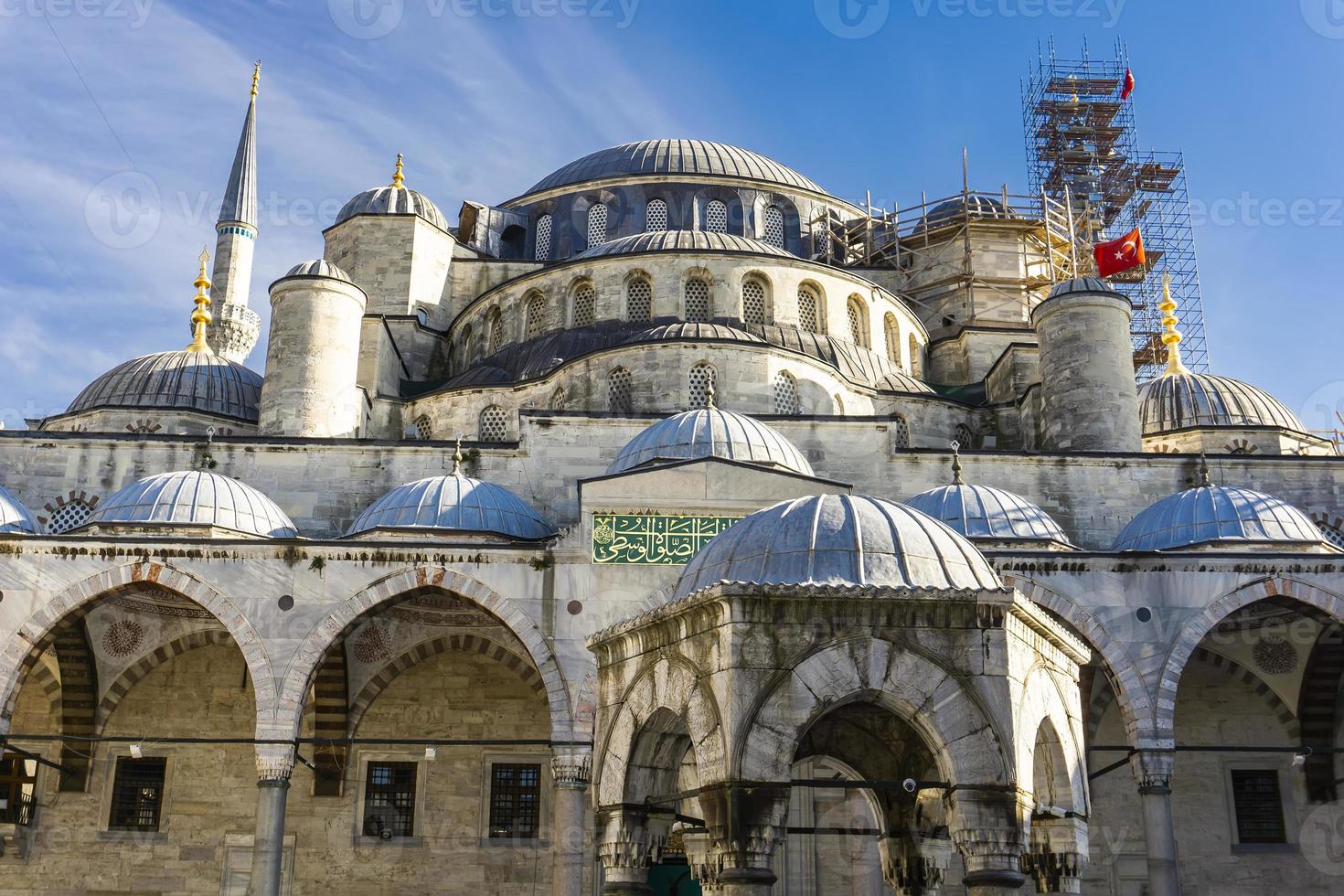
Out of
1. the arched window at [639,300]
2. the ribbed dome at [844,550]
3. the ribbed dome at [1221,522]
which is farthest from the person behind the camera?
the arched window at [639,300]

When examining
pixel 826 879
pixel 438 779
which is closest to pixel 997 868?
pixel 826 879

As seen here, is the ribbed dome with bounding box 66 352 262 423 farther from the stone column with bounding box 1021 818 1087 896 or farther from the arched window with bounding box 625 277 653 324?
the stone column with bounding box 1021 818 1087 896

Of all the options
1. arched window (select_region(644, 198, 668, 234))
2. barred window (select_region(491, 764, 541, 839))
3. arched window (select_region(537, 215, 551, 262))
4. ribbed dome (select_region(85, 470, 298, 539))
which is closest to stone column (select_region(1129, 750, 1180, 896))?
barred window (select_region(491, 764, 541, 839))

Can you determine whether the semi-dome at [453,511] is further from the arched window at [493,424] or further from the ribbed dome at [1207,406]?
the ribbed dome at [1207,406]

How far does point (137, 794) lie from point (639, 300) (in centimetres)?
964

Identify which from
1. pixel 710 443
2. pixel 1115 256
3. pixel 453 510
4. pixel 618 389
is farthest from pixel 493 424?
pixel 1115 256

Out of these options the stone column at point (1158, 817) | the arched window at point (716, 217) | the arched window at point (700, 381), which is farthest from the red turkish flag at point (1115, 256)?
the stone column at point (1158, 817)

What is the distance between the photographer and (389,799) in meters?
16.6

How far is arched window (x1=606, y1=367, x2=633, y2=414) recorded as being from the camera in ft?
62.0

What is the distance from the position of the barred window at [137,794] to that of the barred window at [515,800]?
3.89 meters

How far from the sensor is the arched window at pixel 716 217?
84.5 ft

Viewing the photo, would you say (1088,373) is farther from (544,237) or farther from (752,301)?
(544,237)

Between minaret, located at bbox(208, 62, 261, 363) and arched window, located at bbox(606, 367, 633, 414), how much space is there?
10970 millimetres

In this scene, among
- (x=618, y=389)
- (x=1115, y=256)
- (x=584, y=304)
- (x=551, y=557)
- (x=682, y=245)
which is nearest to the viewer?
(x=551, y=557)
